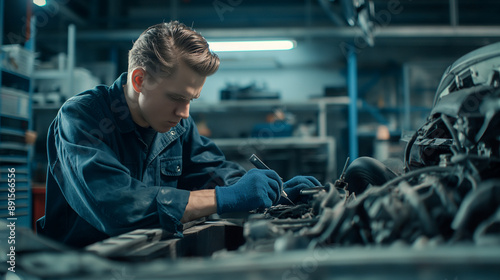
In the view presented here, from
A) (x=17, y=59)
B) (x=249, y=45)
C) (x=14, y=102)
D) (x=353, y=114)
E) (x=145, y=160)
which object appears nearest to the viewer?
(x=145, y=160)

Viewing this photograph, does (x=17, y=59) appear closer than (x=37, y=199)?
Yes

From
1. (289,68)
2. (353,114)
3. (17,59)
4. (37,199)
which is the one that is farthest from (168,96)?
(289,68)

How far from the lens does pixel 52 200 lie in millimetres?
1198

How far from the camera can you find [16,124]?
3.08m

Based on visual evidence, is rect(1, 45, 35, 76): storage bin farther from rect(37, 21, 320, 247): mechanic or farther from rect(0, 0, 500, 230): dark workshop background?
rect(37, 21, 320, 247): mechanic

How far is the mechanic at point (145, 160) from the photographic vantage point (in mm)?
891

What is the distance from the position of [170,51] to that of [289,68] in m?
5.56

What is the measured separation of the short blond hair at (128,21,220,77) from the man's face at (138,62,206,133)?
0.9 inches

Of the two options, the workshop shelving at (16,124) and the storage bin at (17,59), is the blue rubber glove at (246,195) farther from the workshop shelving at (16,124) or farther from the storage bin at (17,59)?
the storage bin at (17,59)

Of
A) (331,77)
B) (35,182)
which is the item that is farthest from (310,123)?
(35,182)

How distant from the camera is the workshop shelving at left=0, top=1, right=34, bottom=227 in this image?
2846 mm

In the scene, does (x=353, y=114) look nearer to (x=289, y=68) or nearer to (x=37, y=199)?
(x=289, y=68)

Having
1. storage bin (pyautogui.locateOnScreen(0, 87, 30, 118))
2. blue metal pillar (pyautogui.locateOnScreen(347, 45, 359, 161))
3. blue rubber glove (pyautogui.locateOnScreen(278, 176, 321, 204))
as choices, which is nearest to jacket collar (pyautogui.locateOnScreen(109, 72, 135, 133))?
blue rubber glove (pyautogui.locateOnScreen(278, 176, 321, 204))

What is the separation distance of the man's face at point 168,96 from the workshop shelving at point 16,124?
7.10 feet
